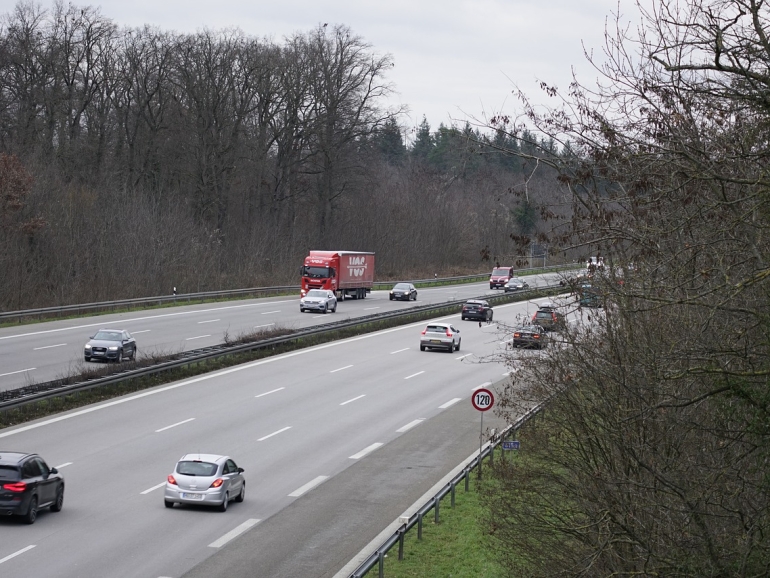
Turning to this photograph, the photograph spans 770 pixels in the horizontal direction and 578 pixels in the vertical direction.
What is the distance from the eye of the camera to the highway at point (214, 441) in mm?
17406

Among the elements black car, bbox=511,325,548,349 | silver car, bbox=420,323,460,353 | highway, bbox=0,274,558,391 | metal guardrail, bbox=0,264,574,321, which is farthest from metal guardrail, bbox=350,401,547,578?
silver car, bbox=420,323,460,353

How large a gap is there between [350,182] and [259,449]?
184ft

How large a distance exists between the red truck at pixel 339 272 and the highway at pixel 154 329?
1.51 metres

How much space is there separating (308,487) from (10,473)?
23.5ft

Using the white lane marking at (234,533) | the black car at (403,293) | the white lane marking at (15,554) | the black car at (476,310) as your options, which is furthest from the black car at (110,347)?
the black car at (403,293)

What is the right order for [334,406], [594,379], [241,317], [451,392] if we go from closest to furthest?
[594,379] → [334,406] → [451,392] → [241,317]

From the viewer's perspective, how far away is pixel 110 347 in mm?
36031

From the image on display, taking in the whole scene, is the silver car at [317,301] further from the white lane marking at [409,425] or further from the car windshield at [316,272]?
the white lane marking at [409,425]

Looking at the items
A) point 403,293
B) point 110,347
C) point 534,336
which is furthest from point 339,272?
point 534,336

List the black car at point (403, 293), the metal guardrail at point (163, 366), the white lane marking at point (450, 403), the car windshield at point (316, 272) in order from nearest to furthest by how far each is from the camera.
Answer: the metal guardrail at point (163, 366) → the white lane marking at point (450, 403) → the car windshield at point (316, 272) → the black car at point (403, 293)

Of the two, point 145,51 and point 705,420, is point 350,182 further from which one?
point 705,420

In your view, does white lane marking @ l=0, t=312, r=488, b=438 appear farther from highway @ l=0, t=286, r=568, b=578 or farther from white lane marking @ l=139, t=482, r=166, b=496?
white lane marking @ l=139, t=482, r=166, b=496

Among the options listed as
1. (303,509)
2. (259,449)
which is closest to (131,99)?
(259,449)

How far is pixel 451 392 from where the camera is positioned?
121 feet
